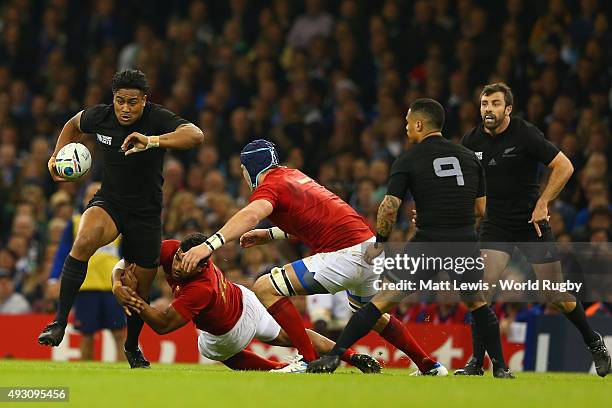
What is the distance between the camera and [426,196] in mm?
9008

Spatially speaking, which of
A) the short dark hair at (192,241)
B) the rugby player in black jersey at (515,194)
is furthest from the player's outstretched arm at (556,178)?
the short dark hair at (192,241)

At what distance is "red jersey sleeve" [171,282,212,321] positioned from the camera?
944 cm

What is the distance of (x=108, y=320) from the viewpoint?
13.5 m

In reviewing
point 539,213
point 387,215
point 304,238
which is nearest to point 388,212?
point 387,215

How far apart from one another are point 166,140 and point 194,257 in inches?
50.9

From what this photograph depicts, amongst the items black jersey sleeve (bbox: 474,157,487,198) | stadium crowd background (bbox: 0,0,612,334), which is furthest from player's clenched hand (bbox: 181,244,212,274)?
stadium crowd background (bbox: 0,0,612,334)

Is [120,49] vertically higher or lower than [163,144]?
higher

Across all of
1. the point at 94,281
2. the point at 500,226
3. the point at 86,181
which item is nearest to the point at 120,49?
the point at 86,181

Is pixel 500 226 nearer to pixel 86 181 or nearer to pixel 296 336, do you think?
pixel 296 336

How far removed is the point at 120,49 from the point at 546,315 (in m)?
9.55

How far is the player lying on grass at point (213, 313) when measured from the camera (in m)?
9.45

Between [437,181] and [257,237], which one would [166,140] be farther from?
[437,181]

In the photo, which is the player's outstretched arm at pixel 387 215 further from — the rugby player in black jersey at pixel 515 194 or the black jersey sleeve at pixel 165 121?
the black jersey sleeve at pixel 165 121

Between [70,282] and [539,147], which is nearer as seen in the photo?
[70,282]
